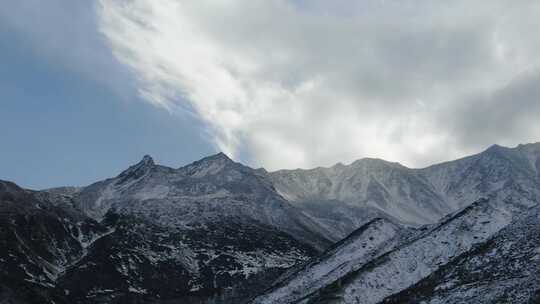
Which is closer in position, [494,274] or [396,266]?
[494,274]

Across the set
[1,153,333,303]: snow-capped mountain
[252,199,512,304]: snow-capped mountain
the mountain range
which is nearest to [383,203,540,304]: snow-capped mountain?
the mountain range

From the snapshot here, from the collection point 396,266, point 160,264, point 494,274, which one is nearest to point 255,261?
point 160,264

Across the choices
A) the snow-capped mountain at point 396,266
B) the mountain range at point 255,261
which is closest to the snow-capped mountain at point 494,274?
the mountain range at point 255,261

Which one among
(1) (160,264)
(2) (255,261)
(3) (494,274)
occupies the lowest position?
(3) (494,274)

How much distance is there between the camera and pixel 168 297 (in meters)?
136

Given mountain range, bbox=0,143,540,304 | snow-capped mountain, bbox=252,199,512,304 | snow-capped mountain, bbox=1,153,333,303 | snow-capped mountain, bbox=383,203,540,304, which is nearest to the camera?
snow-capped mountain, bbox=383,203,540,304

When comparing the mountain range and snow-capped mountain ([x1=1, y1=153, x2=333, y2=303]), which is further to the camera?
snow-capped mountain ([x1=1, y1=153, x2=333, y2=303])

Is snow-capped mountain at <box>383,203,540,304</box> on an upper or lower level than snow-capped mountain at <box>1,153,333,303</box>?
lower

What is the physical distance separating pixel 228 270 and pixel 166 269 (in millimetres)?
16923

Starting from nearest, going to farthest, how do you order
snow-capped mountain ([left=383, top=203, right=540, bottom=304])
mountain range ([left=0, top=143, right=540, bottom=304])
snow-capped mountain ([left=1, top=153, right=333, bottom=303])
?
snow-capped mountain ([left=383, top=203, right=540, bottom=304]) < mountain range ([left=0, top=143, right=540, bottom=304]) < snow-capped mountain ([left=1, top=153, right=333, bottom=303])

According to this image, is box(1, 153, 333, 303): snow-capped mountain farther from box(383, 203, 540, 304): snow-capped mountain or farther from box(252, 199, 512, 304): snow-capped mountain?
box(383, 203, 540, 304): snow-capped mountain

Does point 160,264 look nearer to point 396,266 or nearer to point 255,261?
point 255,261

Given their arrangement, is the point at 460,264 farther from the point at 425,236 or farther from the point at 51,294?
the point at 51,294

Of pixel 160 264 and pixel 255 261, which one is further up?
pixel 255 261
